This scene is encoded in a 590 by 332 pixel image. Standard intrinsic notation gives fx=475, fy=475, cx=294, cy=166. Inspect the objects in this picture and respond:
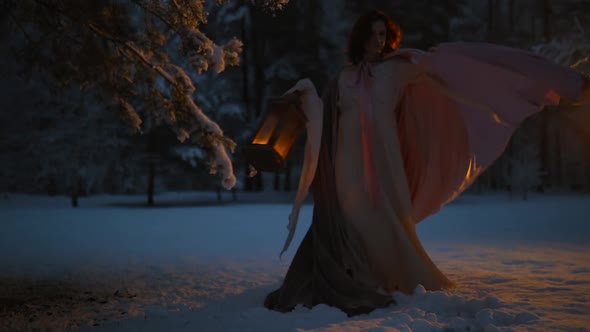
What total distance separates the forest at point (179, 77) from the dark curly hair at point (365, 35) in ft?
2.34

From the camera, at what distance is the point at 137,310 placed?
13.8ft

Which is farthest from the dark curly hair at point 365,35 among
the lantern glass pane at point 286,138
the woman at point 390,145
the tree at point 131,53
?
the tree at point 131,53

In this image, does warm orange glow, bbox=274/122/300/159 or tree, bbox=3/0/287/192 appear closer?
warm orange glow, bbox=274/122/300/159

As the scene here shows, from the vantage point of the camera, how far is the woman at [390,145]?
3.97 metres

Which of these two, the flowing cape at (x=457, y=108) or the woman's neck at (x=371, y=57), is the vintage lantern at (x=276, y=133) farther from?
the woman's neck at (x=371, y=57)

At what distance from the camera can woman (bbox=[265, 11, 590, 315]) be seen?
13.0 ft

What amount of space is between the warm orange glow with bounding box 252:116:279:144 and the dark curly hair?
104cm

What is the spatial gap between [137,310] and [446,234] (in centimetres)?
729

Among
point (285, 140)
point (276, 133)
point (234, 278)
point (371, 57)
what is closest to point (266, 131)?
point (276, 133)

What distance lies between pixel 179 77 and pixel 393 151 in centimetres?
246

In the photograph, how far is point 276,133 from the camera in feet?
12.6

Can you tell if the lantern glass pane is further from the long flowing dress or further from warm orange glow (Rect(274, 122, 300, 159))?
the long flowing dress

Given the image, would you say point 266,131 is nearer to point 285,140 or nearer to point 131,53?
point 285,140

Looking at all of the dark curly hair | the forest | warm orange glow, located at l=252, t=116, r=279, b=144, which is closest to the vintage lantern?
warm orange glow, located at l=252, t=116, r=279, b=144
